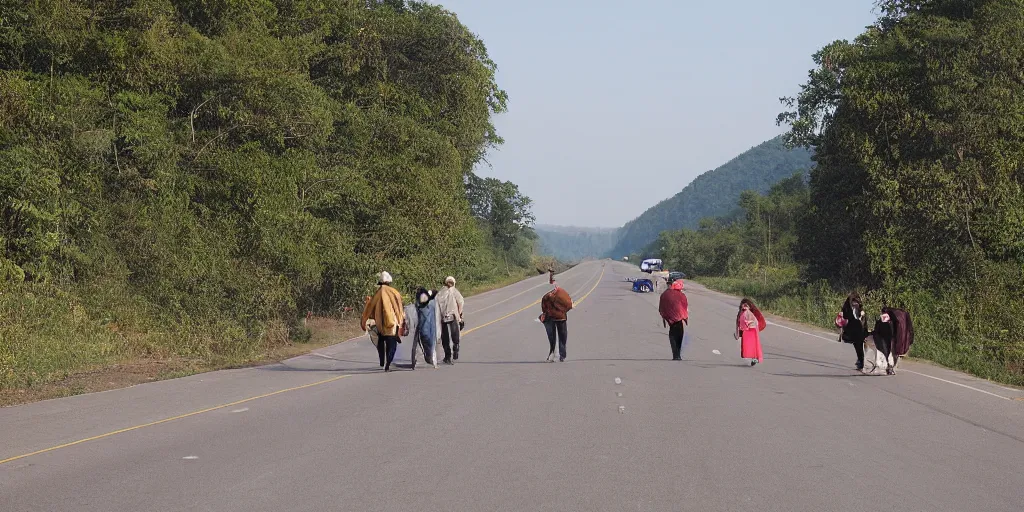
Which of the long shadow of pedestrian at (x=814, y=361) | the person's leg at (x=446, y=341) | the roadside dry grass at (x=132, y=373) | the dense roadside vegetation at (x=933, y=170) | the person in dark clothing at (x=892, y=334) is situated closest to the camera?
the roadside dry grass at (x=132, y=373)

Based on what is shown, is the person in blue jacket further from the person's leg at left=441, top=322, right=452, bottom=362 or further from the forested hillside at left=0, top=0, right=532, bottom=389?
the forested hillside at left=0, top=0, right=532, bottom=389

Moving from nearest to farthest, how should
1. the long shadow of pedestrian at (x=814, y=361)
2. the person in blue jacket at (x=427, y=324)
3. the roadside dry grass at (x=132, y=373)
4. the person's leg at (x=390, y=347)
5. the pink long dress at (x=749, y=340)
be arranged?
the roadside dry grass at (x=132, y=373) < the person's leg at (x=390, y=347) < the person in blue jacket at (x=427, y=324) < the pink long dress at (x=749, y=340) < the long shadow of pedestrian at (x=814, y=361)

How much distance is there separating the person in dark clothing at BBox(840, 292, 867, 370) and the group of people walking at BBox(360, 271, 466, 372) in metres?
7.62

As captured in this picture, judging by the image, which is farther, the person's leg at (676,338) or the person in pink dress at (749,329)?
the person's leg at (676,338)

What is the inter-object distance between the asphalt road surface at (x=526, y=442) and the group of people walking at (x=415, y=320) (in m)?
0.76

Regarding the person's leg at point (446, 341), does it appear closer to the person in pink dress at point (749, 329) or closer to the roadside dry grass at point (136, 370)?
the roadside dry grass at point (136, 370)

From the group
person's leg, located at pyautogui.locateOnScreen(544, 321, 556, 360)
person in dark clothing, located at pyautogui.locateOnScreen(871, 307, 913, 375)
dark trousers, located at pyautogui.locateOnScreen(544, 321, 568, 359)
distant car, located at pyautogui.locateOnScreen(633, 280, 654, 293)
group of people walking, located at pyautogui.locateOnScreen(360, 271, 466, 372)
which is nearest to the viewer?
person in dark clothing, located at pyautogui.locateOnScreen(871, 307, 913, 375)

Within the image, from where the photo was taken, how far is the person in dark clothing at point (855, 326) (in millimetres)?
18094

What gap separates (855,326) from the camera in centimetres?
1812

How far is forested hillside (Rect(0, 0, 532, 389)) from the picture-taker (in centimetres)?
2017

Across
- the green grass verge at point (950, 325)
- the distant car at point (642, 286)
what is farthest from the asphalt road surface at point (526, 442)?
the distant car at point (642, 286)

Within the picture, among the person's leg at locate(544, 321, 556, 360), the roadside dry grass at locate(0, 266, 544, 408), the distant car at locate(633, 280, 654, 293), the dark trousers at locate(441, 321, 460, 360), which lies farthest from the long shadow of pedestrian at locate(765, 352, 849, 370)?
the distant car at locate(633, 280, 654, 293)

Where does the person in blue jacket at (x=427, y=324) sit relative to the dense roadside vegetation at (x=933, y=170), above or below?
below

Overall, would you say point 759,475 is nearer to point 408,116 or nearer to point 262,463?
point 262,463
